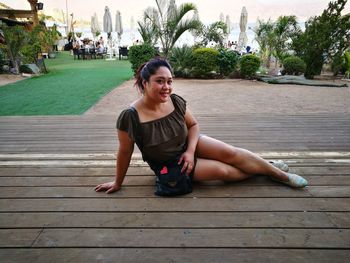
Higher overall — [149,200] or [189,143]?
[189,143]

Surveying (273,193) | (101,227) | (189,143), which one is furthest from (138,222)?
(273,193)

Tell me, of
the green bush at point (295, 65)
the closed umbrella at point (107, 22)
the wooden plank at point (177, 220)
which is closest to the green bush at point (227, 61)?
the green bush at point (295, 65)

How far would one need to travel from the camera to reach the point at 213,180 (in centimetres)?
223

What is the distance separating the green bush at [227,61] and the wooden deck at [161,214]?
26.2ft

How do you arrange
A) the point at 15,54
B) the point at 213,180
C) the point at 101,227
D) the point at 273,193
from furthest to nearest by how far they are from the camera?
the point at 15,54 < the point at 213,180 < the point at 273,193 < the point at 101,227

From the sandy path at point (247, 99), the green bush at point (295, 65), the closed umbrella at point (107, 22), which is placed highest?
the closed umbrella at point (107, 22)

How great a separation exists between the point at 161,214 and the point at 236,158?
70 cm

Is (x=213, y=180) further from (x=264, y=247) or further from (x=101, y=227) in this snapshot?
(x=101, y=227)

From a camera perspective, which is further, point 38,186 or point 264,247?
point 38,186

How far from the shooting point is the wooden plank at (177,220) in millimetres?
1717

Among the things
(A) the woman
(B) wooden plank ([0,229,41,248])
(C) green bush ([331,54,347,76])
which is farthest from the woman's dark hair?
(C) green bush ([331,54,347,76])

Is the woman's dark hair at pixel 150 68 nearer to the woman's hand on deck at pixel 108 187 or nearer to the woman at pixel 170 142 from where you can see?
the woman at pixel 170 142

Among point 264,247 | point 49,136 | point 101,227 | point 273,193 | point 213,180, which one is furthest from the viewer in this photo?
point 49,136

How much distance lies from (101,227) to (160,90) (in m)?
0.91
